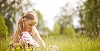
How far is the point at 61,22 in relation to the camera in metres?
4.14

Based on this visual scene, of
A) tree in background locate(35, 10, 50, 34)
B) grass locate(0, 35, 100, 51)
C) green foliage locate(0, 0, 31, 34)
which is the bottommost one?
grass locate(0, 35, 100, 51)

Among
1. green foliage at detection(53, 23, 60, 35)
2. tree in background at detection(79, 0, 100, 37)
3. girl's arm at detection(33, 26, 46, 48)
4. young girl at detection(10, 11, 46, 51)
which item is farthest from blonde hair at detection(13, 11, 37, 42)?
tree in background at detection(79, 0, 100, 37)

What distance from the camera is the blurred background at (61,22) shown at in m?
3.96

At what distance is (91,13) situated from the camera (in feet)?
13.4

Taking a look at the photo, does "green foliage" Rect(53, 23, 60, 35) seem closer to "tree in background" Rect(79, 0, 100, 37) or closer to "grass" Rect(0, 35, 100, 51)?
"grass" Rect(0, 35, 100, 51)

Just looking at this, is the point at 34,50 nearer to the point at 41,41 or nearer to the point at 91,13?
the point at 41,41

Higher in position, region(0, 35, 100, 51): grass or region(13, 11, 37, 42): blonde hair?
region(13, 11, 37, 42): blonde hair

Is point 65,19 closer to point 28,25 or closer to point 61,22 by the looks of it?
point 61,22

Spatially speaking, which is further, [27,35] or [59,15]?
[59,15]

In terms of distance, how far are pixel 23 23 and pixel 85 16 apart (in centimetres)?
75

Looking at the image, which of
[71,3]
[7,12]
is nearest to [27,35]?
[7,12]

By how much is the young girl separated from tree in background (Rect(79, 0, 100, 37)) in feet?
1.89

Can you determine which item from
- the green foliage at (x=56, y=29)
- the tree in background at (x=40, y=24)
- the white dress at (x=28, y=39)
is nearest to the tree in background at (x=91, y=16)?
the green foliage at (x=56, y=29)

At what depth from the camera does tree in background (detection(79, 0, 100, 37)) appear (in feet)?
13.3
